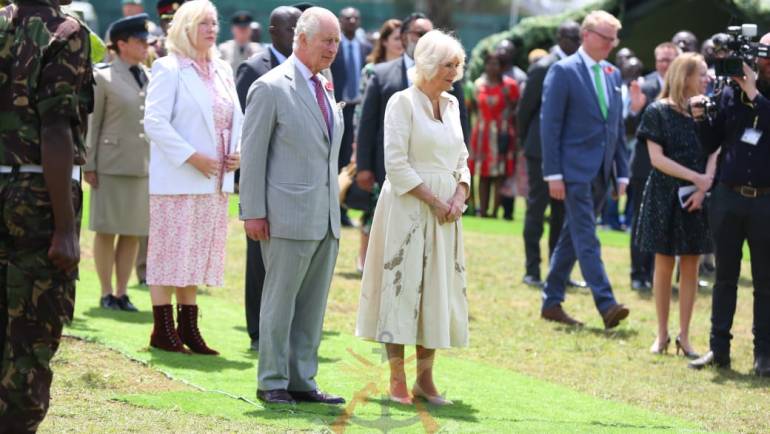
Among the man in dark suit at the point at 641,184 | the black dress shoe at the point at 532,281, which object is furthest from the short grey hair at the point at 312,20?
the man in dark suit at the point at 641,184

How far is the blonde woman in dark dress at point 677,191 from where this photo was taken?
32.4 feet

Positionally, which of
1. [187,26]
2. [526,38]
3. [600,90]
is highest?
[526,38]

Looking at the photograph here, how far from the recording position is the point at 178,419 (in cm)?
670

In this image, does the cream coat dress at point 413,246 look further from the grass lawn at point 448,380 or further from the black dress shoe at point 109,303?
the black dress shoe at point 109,303

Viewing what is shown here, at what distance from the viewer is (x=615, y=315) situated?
1073cm

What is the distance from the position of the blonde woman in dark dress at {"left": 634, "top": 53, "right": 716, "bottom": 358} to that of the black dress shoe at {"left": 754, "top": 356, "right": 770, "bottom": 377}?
76 centimetres

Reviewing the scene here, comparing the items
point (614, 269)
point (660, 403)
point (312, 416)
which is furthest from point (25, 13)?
point (614, 269)

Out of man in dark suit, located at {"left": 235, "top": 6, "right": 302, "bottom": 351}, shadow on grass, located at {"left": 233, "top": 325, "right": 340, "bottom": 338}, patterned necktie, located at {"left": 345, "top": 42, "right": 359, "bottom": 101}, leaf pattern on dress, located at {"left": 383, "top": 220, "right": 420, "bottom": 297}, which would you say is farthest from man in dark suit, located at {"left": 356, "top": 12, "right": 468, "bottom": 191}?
patterned necktie, located at {"left": 345, "top": 42, "right": 359, "bottom": 101}

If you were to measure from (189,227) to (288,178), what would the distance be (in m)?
1.73

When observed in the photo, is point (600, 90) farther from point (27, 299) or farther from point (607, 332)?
point (27, 299)

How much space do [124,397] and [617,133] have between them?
18.3 ft

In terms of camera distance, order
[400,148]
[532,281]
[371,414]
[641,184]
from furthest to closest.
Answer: [641,184], [532,281], [400,148], [371,414]

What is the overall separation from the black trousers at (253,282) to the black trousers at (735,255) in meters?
3.18

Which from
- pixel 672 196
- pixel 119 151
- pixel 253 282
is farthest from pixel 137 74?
pixel 672 196
